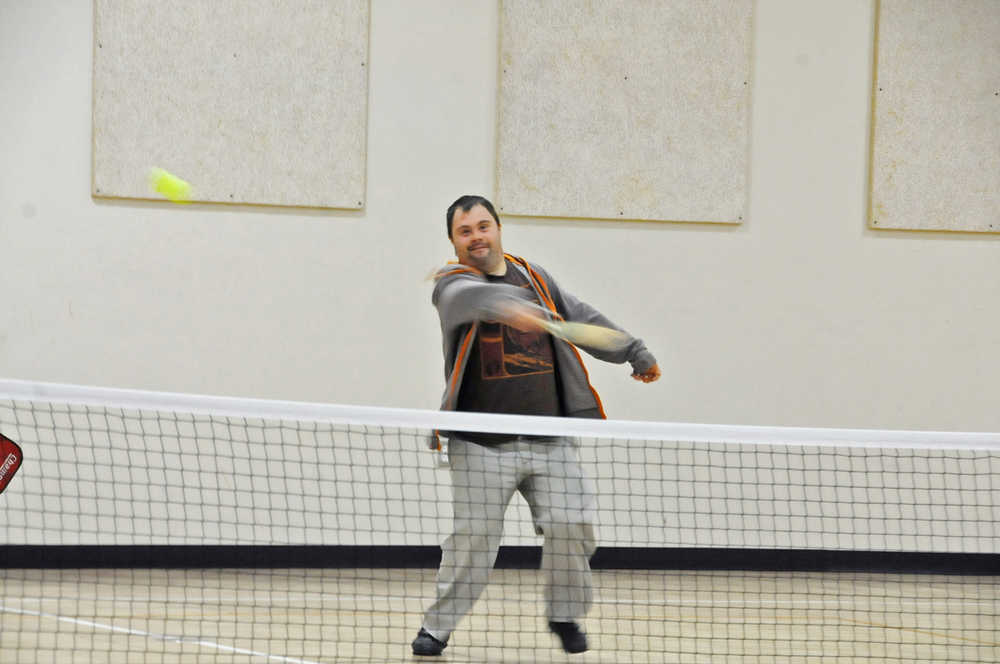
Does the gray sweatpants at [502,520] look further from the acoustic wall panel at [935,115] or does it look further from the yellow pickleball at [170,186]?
the acoustic wall panel at [935,115]

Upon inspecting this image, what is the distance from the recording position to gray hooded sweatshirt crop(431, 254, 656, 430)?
3256 millimetres

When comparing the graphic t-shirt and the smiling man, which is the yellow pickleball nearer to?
the smiling man

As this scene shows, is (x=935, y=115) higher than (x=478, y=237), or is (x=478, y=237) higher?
(x=935, y=115)

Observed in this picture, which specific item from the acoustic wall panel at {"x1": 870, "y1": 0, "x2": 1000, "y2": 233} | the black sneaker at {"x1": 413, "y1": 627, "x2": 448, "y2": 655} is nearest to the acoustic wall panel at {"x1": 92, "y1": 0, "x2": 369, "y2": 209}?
the black sneaker at {"x1": 413, "y1": 627, "x2": 448, "y2": 655}

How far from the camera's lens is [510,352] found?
3449 millimetres

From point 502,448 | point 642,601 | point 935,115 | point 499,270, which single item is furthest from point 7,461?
point 935,115

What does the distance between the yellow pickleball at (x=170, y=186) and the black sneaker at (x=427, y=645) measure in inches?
89.1

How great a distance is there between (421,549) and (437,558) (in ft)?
0.30

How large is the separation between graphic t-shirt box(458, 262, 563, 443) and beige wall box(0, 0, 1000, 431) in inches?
62.8

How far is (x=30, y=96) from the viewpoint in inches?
189

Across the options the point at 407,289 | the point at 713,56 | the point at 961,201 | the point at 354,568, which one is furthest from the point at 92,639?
the point at 961,201

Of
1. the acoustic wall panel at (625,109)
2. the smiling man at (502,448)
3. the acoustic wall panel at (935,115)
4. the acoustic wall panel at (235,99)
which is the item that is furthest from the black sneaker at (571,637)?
the acoustic wall panel at (935,115)

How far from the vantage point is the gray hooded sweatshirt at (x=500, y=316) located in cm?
326

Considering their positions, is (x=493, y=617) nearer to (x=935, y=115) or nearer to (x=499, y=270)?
(x=499, y=270)
